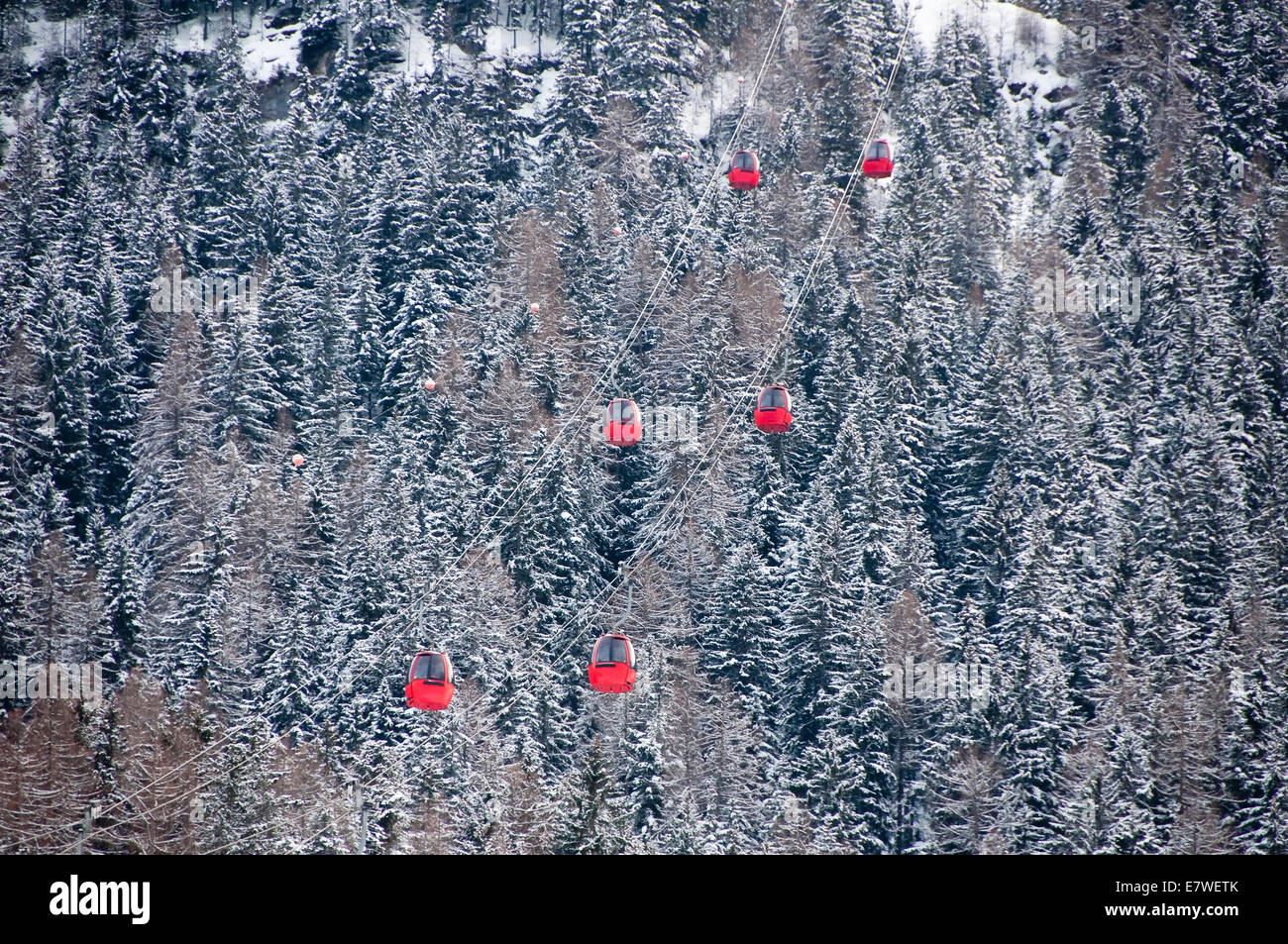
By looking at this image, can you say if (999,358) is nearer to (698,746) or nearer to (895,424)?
(895,424)

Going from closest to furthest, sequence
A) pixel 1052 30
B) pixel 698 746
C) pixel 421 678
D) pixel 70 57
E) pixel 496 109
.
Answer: pixel 421 678
pixel 698 746
pixel 496 109
pixel 70 57
pixel 1052 30

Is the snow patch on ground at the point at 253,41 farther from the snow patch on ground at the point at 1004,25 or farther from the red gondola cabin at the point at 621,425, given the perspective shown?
the red gondola cabin at the point at 621,425

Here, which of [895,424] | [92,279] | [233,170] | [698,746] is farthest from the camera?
[233,170]

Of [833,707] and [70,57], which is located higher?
[70,57]

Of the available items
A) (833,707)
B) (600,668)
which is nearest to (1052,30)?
(833,707)

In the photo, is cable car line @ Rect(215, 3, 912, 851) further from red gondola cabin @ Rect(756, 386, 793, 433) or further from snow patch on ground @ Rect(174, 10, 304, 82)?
snow patch on ground @ Rect(174, 10, 304, 82)

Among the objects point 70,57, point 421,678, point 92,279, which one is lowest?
point 421,678

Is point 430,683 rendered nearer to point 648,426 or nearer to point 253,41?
point 648,426

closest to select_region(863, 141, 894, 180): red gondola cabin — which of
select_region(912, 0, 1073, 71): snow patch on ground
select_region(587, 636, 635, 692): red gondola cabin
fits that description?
select_region(587, 636, 635, 692): red gondola cabin
